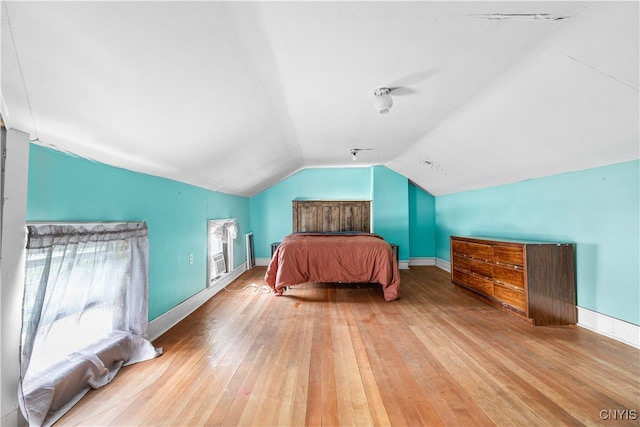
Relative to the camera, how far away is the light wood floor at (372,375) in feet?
4.54

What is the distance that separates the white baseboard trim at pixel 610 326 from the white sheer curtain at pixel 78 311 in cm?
405

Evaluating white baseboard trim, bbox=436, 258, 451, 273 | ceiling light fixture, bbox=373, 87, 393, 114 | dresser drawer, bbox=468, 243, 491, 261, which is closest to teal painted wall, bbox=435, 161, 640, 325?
dresser drawer, bbox=468, 243, 491, 261

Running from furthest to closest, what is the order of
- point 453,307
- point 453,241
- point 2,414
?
point 453,241 < point 453,307 < point 2,414

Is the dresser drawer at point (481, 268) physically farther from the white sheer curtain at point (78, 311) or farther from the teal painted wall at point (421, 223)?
the white sheer curtain at point (78, 311)

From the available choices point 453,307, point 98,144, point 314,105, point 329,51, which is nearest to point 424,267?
point 453,307

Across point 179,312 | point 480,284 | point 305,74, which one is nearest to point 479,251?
point 480,284

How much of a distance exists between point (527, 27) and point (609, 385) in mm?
2354

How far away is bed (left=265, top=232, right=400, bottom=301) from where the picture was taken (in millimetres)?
3336

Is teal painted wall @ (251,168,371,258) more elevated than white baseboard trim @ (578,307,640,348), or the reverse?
teal painted wall @ (251,168,371,258)

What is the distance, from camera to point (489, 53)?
5.11 feet

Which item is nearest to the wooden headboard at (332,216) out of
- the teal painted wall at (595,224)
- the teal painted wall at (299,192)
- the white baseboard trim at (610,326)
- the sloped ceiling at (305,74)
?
the teal painted wall at (299,192)

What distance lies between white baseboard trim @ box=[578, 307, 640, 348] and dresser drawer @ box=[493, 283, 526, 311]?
52cm

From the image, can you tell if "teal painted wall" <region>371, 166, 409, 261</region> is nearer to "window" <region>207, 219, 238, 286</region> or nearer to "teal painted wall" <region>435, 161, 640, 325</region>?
"teal painted wall" <region>435, 161, 640, 325</region>

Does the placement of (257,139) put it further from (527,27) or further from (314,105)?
(527,27)
